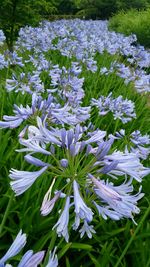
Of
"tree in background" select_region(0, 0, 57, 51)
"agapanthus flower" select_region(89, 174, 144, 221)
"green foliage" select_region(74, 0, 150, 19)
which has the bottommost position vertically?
"green foliage" select_region(74, 0, 150, 19)

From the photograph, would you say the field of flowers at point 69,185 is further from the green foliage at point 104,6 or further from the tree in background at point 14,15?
the green foliage at point 104,6

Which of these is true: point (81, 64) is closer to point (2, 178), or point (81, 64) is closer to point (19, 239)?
point (2, 178)

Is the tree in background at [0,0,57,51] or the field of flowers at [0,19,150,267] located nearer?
the field of flowers at [0,19,150,267]

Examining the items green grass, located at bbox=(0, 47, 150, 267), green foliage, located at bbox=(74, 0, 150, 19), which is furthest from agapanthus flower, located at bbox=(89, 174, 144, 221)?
green foliage, located at bbox=(74, 0, 150, 19)

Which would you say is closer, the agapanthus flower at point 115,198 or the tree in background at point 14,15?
the agapanthus flower at point 115,198

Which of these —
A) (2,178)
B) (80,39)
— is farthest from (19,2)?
(2,178)

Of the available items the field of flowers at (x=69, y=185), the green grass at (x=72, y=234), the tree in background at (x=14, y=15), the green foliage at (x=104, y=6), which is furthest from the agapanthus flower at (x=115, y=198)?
the green foliage at (x=104, y=6)

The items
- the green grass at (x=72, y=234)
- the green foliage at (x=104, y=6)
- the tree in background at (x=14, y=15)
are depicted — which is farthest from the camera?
the green foliage at (x=104, y=6)

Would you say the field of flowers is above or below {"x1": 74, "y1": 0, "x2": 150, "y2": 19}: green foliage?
above

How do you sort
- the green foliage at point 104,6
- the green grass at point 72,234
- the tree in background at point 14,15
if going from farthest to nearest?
the green foliage at point 104,6
the tree in background at point 14,15
the green grass at point 72,234

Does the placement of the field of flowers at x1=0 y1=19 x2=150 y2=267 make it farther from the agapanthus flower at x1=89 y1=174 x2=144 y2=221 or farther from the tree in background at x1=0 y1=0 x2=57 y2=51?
the tree in background at x1=0 y1=0 x2=57 y2=51

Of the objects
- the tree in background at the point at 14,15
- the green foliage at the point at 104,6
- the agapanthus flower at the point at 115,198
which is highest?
the agapanthus flower at the point at 115,198

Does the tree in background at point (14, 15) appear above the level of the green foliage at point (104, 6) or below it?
above
